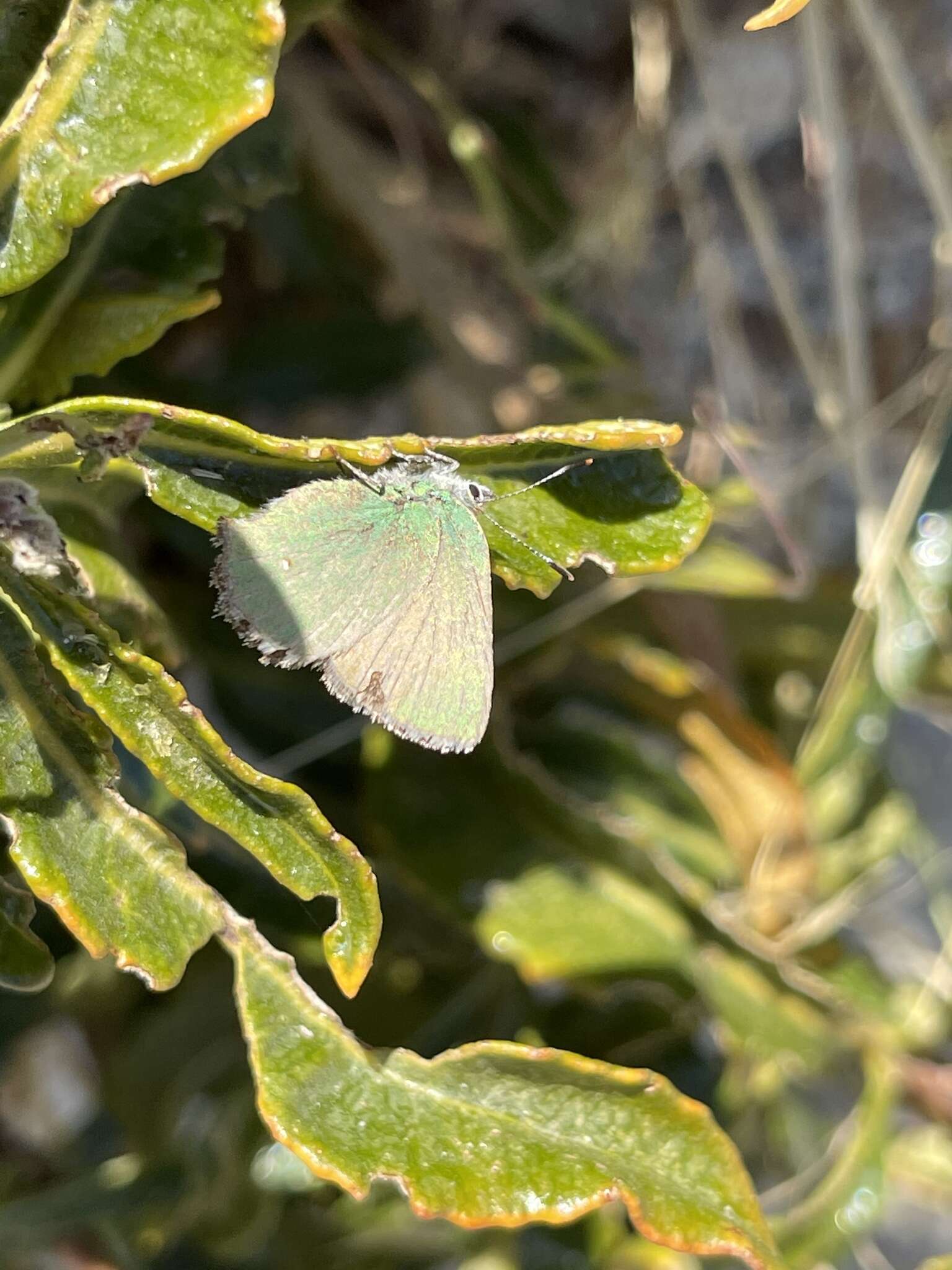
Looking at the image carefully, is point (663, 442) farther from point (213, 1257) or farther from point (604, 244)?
point (213, 1257)

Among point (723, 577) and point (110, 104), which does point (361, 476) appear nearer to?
point (110, 104)

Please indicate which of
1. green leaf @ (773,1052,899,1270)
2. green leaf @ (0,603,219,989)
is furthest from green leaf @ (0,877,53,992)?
green leaf @ (773,1052,899,1270)

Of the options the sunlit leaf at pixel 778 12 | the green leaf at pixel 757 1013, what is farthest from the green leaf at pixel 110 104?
the green leaf at pixel 757 1013

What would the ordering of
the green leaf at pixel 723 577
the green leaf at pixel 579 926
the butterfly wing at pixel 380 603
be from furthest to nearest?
1. the green leaf at pixel 723 577
2. the green leaf at pixel 579 926
3. the butterfly wing at pixel 380 603

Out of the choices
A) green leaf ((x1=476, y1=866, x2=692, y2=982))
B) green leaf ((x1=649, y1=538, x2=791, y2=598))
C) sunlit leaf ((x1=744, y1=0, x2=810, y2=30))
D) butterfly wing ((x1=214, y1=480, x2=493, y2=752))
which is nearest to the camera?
sunlit leaf ((x1=744, y1=0, x2=810, y2=30))

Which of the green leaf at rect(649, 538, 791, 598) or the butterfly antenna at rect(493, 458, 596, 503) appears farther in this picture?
the green leaf at rect(649, 538, 791, 598)

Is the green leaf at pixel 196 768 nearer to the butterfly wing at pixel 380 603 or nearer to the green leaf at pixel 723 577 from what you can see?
the butterfly wing at pixel 380 603

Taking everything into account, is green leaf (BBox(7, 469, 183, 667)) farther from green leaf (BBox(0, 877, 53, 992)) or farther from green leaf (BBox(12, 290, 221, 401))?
green leaf (BBox(0, 877, 53, 992))
